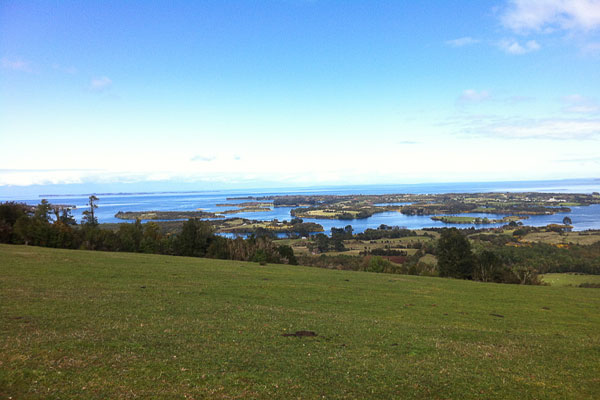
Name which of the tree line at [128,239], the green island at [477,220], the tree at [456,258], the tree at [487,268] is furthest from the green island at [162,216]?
the tree at [487,268]

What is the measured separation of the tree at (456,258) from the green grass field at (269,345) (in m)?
28.6

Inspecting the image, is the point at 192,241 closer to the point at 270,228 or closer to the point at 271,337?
the point at 271,337

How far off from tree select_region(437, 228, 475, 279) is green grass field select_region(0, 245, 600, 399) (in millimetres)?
28611

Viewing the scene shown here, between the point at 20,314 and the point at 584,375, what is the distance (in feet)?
62.0

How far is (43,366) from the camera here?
786 centimetres

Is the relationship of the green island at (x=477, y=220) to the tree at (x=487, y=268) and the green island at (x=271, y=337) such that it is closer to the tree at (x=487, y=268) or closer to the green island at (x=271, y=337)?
the tree at (x=487, y=268)

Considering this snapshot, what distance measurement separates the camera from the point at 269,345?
11.0 metres

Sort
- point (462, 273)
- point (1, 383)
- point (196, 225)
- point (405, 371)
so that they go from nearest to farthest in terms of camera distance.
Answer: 1. point (1, 383)
2. point (405, 371)
3. point (462, 273)
4. point (196, 225)

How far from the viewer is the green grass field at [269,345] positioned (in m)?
7.77

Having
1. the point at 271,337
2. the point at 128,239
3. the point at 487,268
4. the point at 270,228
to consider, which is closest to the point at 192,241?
the point at 128,239

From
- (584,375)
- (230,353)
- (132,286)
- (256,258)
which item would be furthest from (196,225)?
(584,375)

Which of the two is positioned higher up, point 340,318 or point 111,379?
point 111,379

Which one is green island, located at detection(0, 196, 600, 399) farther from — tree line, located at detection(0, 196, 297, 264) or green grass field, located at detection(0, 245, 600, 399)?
tree line, located at detection(0, 196, 297, 264)

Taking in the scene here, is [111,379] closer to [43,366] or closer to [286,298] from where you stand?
[43,366]
